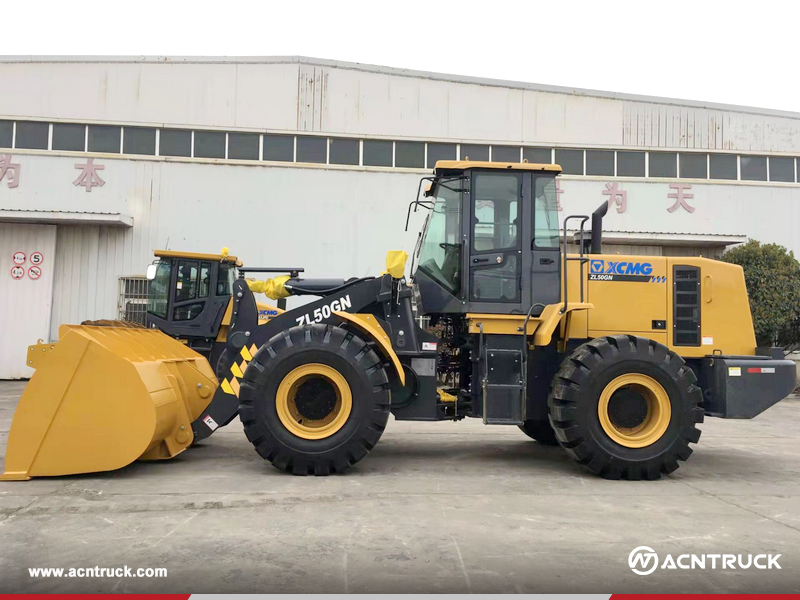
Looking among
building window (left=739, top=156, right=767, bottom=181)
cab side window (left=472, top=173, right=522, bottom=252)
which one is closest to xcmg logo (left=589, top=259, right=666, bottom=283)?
cab side window (left=472, top=173, right=522, bottom=252)

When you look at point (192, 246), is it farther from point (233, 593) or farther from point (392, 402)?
point (233, 593)

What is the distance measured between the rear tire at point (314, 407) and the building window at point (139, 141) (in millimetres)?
11509

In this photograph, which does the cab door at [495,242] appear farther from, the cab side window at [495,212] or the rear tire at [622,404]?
the rear tire at [622,404]

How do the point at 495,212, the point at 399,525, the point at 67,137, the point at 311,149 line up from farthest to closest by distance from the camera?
the point at 311,149 → the point at 67,137 → the point at 495,212 → the point at 399,525

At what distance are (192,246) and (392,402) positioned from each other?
10.6 metres

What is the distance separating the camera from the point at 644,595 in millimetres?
3215

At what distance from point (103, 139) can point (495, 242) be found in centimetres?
1267

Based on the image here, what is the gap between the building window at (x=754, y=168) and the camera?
16.7 meters

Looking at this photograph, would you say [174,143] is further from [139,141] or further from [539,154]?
[539,154]

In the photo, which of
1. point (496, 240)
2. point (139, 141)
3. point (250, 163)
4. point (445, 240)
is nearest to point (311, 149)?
point (250, 163)

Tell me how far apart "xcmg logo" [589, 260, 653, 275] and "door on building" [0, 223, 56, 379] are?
44.7 ft

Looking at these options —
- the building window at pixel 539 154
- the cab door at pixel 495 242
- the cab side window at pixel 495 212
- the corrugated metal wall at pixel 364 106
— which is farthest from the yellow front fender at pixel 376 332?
the building window at pixel 539 154

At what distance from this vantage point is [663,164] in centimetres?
1647

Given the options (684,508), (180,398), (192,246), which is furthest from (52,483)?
(192,246)
